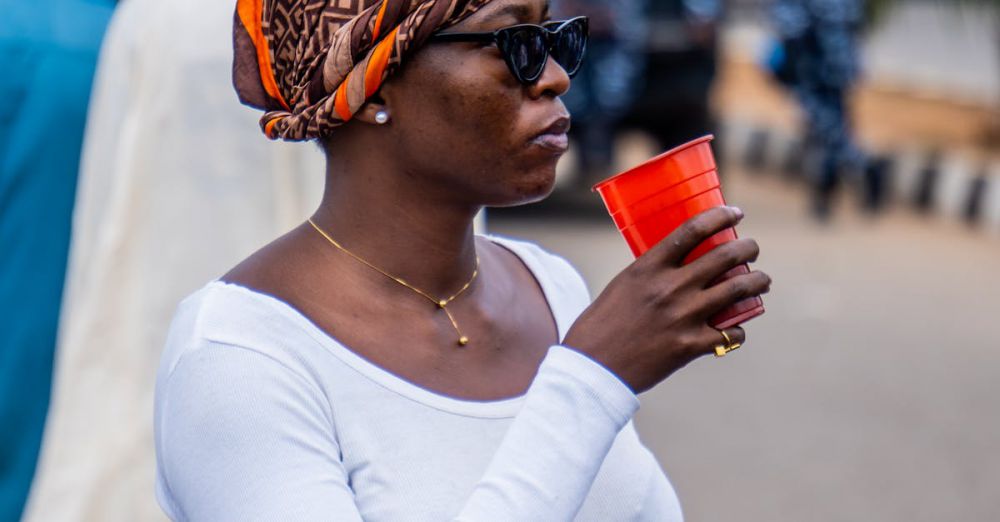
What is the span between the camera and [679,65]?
10.4 meters

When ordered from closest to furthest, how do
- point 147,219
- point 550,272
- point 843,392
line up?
point 550,272, point 147,219, point 843,392

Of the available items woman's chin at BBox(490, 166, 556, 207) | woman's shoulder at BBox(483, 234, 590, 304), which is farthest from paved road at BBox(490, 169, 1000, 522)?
woman's chin at BBox(490, 166, 556, 207)

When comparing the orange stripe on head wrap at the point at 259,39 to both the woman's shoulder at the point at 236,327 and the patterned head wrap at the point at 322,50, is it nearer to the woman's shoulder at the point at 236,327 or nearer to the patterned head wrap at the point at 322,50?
the patterned head wrap at the point at 322,50

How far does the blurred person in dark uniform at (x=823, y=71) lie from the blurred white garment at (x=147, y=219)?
7.86 metres

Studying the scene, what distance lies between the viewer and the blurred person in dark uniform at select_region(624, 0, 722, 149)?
10.2m

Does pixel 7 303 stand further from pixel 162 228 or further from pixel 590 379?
pixel 590 379

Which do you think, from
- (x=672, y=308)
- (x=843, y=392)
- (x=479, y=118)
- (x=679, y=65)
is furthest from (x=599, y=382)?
(x=679, y=65)

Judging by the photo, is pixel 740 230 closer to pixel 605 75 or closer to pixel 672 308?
pixel 605 75

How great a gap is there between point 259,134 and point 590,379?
1.42m

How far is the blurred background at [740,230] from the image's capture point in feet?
9.87

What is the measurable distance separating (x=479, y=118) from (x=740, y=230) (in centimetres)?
819

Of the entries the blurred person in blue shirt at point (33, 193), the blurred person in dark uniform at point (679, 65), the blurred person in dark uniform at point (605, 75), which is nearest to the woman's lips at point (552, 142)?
the blurred person in blue shirt at point (33, 193)

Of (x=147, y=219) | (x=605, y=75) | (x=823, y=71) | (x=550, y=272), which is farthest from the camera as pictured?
(x=823, y=71)

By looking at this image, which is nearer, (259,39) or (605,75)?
(259,39)
